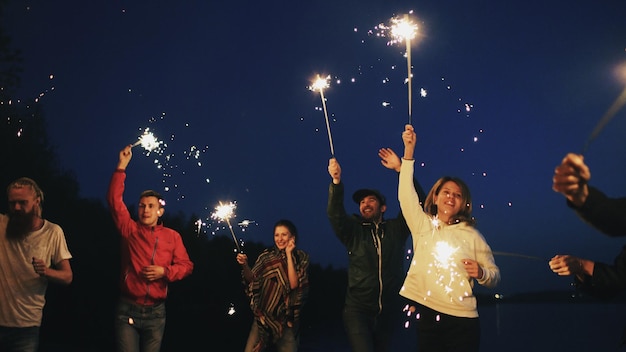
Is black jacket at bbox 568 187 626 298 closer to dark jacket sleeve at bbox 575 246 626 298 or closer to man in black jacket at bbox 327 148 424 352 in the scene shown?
dark jacket sleeve at bbox 575 246 626 298

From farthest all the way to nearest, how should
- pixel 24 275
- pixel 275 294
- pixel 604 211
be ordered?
pixel 275 294 < pixel 24 275 < pixel 604 211

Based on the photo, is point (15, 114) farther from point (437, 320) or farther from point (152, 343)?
point (437, 320)

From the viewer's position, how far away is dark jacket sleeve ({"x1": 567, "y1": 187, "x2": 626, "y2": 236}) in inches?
128

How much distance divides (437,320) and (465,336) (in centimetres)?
26

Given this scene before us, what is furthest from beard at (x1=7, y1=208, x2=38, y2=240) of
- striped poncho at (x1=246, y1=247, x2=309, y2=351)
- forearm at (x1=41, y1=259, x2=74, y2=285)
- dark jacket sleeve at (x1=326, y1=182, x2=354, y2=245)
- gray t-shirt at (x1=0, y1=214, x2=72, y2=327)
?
dark jacket sleeve at (x1=326, y1=182, x2=354, y2=245)

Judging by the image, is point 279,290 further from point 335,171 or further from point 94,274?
point 94,274

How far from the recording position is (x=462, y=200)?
5.21 m

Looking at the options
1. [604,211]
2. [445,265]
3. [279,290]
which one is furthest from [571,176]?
[279,290]

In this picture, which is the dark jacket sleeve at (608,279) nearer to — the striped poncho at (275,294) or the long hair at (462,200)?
the long hair at (462,200)

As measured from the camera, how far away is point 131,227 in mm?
6148

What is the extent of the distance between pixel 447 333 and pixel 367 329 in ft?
4.67

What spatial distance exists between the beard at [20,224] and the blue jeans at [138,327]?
1.25m

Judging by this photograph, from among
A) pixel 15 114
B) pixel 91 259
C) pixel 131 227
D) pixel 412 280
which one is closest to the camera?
pixel 412 280

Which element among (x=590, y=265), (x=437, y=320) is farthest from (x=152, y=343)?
(x=590, y=265)
